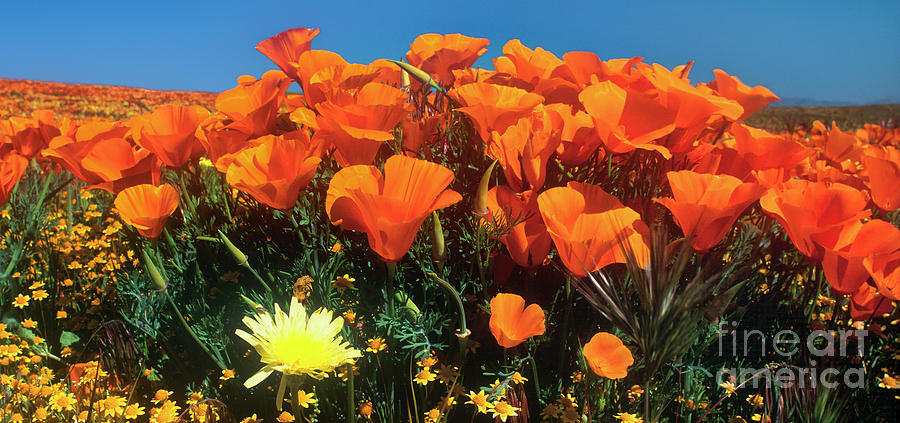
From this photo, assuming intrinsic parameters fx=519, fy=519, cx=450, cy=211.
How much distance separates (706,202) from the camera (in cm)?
103

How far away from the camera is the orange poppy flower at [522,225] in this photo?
111 cm

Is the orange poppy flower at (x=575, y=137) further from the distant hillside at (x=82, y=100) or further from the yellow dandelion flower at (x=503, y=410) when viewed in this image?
the distant hillside at (x=82, y=100)

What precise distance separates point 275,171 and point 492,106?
50 centimetres

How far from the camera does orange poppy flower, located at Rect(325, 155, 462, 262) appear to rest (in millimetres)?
950

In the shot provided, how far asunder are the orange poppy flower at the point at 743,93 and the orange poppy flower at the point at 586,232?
2.13 ft

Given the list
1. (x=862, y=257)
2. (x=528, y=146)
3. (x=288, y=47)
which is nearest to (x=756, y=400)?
(x=862, y=257)

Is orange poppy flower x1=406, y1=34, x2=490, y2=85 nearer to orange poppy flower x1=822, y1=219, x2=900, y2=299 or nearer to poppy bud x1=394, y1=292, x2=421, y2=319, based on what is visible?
poppy bud x1=394, y1=292, x2=421, y2=319

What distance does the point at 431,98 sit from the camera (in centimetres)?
188

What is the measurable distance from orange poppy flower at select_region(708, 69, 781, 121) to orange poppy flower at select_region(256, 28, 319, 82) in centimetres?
121

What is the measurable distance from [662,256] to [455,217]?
1.95 ft

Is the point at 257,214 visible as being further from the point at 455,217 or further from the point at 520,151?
the point at 520,151

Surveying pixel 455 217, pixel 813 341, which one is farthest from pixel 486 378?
pixel 813 341

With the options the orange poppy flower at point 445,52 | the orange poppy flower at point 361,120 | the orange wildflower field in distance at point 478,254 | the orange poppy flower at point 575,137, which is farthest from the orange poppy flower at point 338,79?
the orange poppy flower at point 575,137

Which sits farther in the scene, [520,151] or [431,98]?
[431,98]
